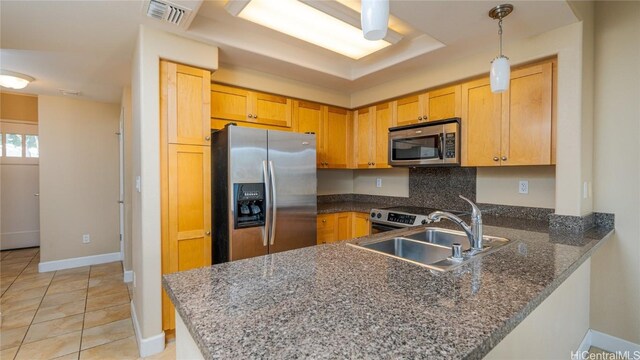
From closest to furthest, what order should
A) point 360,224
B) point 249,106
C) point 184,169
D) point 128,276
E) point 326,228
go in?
point 184,169, point 249,106, point 326,228, point 360,224, point 128,276

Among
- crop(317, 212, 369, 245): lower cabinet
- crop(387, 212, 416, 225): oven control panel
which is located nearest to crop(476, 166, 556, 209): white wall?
crop(387, 212, 416, 225): oven control panel

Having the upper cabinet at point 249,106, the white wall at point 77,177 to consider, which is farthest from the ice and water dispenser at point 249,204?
the white wall at point 77,177

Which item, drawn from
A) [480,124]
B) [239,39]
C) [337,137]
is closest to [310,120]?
[337,137]

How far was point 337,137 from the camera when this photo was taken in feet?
11.8

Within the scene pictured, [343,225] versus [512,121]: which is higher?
[512,121]

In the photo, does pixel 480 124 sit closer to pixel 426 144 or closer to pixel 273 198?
pixel 426 144

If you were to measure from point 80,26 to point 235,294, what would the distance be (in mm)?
2236

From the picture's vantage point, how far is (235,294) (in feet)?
2.98

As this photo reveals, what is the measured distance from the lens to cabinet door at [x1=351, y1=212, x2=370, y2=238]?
3.20 meters

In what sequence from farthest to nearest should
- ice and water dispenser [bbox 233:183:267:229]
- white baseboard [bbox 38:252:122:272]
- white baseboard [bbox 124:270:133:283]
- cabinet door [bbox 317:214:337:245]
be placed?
white baseboard [bbox 38:252:122:272]
white baseboard [bbox 124:270:133:283]
cabinet door [bbox 317:214:337:245]
ice and water dispenser [bbox 233:183:267:229]

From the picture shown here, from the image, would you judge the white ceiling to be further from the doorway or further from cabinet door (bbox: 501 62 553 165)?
the doorway

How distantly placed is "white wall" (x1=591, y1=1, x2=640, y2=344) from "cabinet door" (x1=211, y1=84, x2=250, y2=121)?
2.84 meters

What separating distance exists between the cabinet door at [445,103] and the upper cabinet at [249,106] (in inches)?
57.3

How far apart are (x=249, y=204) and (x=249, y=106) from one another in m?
1.08
